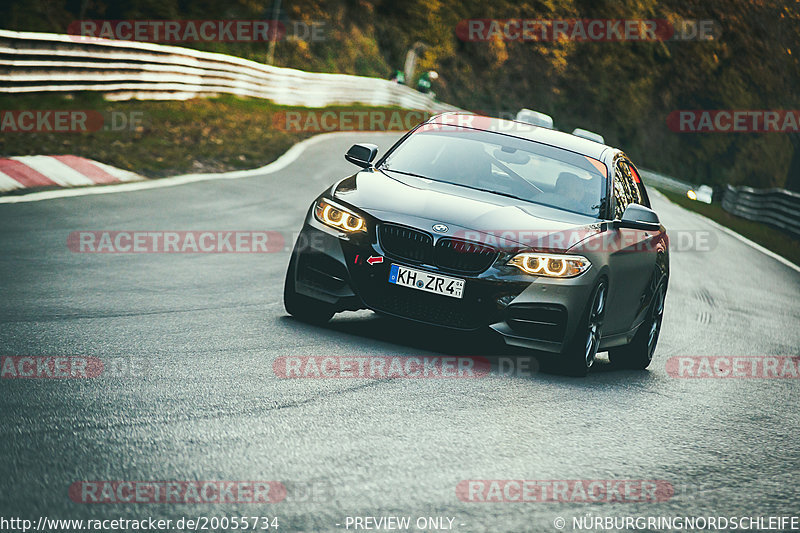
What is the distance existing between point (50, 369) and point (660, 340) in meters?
6.14

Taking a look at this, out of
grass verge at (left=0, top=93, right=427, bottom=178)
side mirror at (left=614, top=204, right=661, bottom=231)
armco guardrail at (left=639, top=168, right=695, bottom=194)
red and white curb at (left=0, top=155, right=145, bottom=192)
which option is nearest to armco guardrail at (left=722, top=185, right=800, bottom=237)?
armco guardrail at (left=639, top=168, right=695, bottom=194)

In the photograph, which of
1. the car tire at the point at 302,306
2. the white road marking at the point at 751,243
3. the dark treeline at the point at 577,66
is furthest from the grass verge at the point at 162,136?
the dark treeline at the point at 577,66

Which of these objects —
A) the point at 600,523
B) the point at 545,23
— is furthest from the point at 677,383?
the point at 545,23

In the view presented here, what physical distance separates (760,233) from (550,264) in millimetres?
21556

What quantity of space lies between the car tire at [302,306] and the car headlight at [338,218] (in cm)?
35

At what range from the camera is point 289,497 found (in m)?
4.33

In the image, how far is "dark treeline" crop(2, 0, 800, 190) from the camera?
57219 mm

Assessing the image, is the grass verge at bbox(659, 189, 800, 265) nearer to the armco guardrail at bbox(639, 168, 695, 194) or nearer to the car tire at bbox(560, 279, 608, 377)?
the armco guardrail at bbox(639, 168, 695, 194)

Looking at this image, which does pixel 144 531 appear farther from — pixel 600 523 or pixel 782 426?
pixel 782 426

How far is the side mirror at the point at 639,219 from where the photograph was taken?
26.8 ft

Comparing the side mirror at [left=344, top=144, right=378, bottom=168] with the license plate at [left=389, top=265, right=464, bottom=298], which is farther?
the side mirror at [left=344, top=144, right=378, bottom=168]

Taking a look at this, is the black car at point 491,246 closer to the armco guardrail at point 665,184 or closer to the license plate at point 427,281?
the license plate at point 427,281

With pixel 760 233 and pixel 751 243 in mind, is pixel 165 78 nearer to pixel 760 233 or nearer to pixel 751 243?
pixel 751 243

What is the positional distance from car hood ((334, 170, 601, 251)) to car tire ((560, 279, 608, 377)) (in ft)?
1.36
